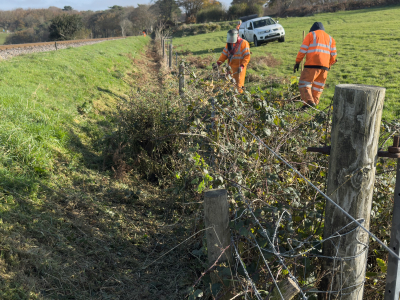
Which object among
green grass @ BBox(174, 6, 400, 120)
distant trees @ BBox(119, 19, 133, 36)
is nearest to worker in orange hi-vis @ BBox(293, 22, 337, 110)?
green grass @ BBox(174, 6, 400, 120)

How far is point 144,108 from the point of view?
17.7 ft

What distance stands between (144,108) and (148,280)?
3111 mm

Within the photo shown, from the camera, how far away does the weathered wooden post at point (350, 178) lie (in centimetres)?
163

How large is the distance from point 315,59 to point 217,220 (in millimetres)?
5830

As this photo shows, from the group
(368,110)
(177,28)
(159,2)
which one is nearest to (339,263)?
(368,110)

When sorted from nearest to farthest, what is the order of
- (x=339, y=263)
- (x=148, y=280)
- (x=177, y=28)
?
(x=339, y=263)
(x=148, y=280)
(x=177, y=28)

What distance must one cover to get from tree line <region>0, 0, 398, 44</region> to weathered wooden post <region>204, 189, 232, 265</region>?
38304mm

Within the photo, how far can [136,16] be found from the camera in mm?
76438

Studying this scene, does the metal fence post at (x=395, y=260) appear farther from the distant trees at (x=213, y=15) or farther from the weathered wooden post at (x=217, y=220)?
the distant trees at (x=213, y=15)

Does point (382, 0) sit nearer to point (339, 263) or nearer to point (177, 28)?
point (177, 28)

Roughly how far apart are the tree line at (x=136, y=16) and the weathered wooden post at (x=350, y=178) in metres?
38.7

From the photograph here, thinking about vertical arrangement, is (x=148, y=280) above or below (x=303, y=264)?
below

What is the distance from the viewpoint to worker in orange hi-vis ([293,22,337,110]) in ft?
22.0

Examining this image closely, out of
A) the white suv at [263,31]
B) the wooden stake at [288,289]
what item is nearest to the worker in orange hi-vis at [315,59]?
the wooden stake at [288,289]
